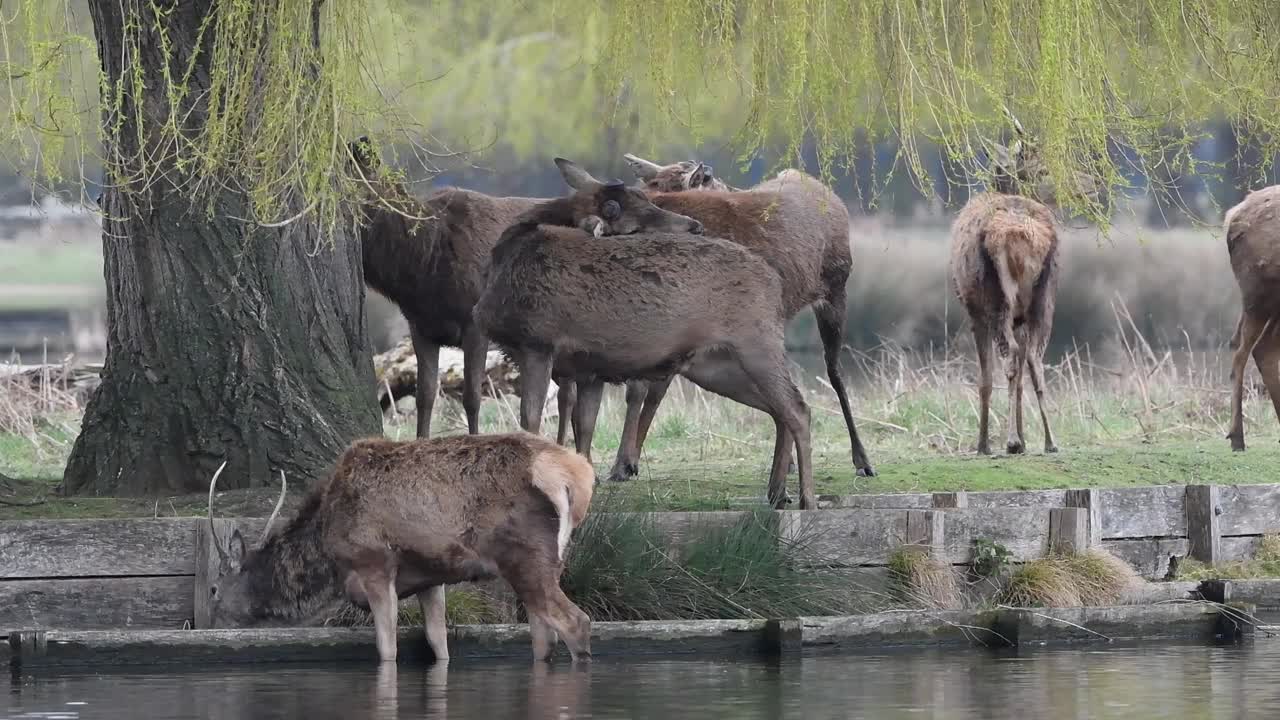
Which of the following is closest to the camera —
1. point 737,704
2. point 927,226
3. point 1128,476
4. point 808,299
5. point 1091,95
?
point 737,704

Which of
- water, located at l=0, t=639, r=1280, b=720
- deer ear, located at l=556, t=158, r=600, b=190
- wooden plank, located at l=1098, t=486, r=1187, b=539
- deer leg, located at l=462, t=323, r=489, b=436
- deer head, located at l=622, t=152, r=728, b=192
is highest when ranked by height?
deer head, located at l=622, t=152, r=728, b=192

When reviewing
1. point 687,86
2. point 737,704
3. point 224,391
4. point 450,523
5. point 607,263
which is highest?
point 687,86

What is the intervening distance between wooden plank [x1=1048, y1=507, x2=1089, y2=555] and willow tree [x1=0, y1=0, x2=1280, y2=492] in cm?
215

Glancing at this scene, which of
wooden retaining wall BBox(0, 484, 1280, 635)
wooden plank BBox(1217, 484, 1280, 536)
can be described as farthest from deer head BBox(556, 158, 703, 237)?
wooden plank BBox(1217, 484, 1280, 536)

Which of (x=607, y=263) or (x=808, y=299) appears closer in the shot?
(x=607, y=263)

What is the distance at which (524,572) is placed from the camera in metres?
9.06

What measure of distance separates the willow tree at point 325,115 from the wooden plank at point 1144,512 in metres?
2.56

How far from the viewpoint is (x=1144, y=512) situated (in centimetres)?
1195

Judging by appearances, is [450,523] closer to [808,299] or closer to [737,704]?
[737,704]

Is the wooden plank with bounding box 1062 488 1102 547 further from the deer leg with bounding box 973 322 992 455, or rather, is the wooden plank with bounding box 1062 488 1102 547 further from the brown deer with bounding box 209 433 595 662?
the brown deer with bounding box 209 433 595 662

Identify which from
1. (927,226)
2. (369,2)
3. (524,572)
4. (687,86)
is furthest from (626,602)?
(927,226)

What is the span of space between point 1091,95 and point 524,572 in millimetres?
3335

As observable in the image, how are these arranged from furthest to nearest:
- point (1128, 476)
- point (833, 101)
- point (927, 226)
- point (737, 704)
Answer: point (927, 226) < point (1128, 476) < point (833, 101) < point (737, 704)

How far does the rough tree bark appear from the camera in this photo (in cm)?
1098
